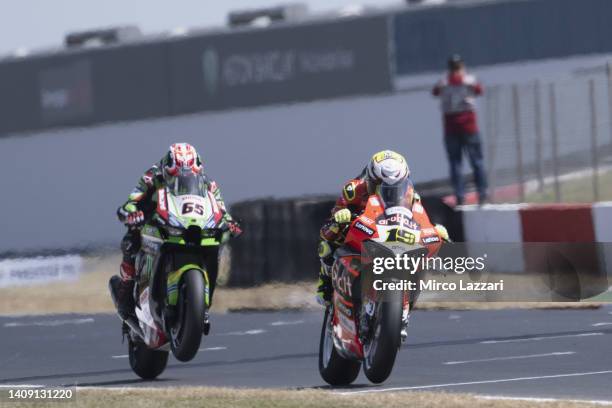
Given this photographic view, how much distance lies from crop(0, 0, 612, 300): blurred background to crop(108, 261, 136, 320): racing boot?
586 inches

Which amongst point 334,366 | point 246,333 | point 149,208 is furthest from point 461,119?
point 334,366

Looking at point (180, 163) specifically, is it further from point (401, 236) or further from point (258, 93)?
point (258, 93)

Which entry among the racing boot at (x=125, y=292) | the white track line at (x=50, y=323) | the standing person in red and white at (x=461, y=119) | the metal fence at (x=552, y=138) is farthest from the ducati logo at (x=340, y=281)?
the standing person in red and white at (x=461, y=119)

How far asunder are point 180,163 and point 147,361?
147 centimetres

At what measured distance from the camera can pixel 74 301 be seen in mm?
20516

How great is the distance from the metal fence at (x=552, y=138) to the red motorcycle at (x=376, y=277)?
886cm

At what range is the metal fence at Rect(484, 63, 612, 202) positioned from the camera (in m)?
19.5

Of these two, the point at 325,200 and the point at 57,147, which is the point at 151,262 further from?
the point at 57,147

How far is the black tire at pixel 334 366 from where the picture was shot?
1104 cm

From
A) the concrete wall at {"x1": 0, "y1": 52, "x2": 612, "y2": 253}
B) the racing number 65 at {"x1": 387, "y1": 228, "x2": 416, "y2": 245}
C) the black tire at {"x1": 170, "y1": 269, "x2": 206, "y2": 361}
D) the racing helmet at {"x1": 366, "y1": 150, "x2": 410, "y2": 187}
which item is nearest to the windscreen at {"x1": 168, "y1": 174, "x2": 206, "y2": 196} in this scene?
the black tire at {"x1": 170, "y1": 269, "x2": 206, "y2": 361}

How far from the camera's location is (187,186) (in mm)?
11812

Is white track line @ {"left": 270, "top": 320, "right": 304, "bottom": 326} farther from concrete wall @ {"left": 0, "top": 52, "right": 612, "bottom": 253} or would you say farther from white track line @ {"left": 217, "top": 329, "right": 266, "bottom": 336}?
concrete wall @ {"left": 0, "top": 52, "right": 612, "bottom": 253}

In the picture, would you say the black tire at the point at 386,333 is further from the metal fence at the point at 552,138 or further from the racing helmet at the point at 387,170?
the metal fence at the point at 552,138

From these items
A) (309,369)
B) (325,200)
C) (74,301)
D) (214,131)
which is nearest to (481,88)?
(325,200)
